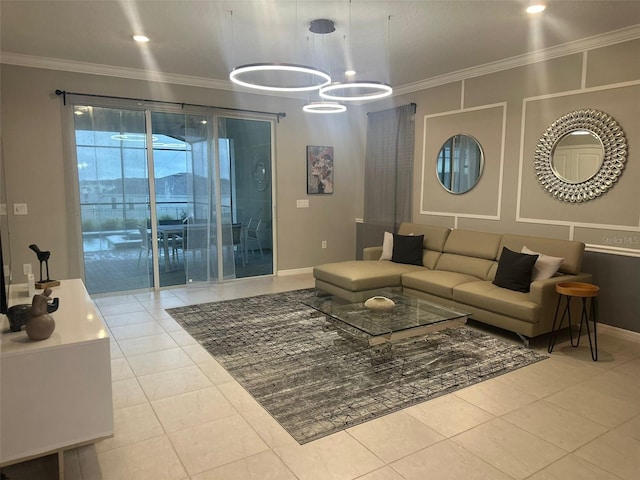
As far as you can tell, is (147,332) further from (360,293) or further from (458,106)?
(458,106)

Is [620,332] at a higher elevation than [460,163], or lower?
lower

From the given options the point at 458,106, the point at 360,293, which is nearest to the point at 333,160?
the point at 458,106

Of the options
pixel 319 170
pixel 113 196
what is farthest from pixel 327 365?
pixel 319 170

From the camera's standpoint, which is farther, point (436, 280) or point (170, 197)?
point (170, 197)

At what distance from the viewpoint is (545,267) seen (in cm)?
398

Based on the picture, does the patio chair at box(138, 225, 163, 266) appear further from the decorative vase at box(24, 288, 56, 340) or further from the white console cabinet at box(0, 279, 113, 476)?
the decorative vase at box(24, 288, 56, 340)

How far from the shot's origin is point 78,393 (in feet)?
6.44

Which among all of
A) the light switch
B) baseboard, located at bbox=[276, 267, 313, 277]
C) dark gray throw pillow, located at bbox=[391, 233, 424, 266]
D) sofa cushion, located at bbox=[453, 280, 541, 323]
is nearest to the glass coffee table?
sofa cushion, located at bbox=[453, 280, 541, 323]

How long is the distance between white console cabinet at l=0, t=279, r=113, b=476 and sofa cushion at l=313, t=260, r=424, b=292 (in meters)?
2.98

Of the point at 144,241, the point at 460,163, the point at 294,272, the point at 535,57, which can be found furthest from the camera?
the point at 294,272

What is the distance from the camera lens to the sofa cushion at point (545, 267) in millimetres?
3936

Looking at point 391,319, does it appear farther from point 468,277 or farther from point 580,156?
point 580,156

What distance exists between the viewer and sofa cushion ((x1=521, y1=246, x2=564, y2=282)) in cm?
394

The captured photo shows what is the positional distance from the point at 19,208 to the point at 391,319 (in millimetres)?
4119
